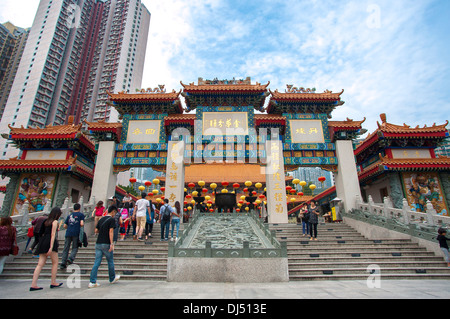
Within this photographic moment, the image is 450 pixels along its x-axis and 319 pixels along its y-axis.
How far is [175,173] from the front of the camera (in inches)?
606

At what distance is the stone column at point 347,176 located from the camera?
1526 centimetres

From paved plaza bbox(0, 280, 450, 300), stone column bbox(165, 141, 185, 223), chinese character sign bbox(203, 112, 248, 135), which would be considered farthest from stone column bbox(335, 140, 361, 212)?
stone column bbox(165, 141, 185, 223)

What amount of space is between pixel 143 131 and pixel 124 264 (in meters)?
11.9

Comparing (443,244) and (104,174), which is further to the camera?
(104,174)

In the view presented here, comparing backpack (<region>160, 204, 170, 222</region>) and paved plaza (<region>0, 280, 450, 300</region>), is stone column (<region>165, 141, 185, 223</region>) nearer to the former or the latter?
backpack (<region>160, 204, 170, 222</region>)

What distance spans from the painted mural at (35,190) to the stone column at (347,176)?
65.6ft

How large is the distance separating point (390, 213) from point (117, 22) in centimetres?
8428

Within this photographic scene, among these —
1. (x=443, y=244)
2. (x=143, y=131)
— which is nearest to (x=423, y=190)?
(x=443, y=244)

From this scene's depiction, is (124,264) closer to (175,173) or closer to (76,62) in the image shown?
(175,173)

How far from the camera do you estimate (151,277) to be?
255 inches

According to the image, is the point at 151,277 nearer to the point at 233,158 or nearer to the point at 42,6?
the point at 233,158

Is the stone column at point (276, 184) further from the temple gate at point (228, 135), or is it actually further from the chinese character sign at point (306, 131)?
the chinese character sign at point (306, 131)

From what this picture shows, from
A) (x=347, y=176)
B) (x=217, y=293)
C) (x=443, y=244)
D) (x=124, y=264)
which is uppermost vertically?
(x=347, y=176)
